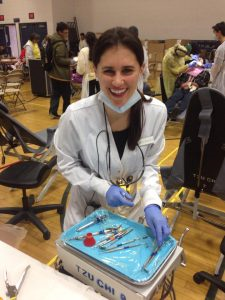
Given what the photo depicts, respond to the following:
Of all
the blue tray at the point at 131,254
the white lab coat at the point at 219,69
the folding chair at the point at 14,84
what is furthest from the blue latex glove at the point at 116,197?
the folding chair at the point at 14,84

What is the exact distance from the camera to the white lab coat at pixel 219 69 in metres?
3.65

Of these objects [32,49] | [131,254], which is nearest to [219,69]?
[131,254]

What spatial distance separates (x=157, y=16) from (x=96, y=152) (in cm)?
944

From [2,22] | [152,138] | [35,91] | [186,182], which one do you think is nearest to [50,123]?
[35,91]

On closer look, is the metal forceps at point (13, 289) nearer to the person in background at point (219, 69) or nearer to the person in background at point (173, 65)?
the person in background at point (219, 69)

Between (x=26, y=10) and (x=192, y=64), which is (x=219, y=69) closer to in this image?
(x=192, y=64)

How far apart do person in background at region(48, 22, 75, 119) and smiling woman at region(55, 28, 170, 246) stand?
3935 millimetres

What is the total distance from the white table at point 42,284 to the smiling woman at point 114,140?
0.34 m

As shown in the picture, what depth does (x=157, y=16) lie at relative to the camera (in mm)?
9438

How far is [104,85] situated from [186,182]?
1078 mm

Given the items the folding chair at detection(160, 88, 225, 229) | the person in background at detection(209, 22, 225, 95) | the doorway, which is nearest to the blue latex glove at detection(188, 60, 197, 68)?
the person in background at detection(209, 22, 225, 95)

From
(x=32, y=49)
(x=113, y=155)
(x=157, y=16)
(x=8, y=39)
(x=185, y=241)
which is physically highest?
(x=157, y=16)

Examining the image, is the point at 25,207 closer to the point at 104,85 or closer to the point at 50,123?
the point at 104,85

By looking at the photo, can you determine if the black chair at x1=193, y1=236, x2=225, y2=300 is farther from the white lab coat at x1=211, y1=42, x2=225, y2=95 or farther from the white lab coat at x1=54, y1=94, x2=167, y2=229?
the white lab coat at x1=211, y1=42, x2=225, y2=95
